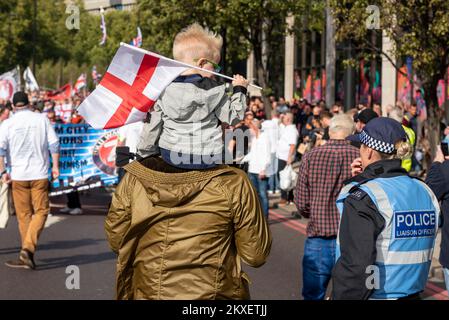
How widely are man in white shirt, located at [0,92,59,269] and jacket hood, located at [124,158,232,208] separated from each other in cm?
618

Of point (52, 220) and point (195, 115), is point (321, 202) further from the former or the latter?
point (52, 220)

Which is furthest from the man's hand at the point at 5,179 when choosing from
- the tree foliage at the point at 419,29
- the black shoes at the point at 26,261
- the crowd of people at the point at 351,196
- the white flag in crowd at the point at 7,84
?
the white flag in crowd at the point at 7,84

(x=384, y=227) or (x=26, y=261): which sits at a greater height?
(x=384, y=227)

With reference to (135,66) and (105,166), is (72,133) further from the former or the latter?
(135,66)

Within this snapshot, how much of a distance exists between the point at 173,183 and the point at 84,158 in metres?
12.4

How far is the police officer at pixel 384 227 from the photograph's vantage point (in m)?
4.24

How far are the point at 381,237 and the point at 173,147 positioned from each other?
1096 mm

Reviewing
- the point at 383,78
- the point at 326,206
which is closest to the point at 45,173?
the point at 326,206

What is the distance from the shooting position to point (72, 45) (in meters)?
82.4

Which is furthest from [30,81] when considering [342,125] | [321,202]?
[321,202]

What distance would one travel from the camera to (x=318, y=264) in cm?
713

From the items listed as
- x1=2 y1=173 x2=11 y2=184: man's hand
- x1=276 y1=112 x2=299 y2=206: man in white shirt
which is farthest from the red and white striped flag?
x1=276 y1=112 x2=299 y2=206: man in white shirt

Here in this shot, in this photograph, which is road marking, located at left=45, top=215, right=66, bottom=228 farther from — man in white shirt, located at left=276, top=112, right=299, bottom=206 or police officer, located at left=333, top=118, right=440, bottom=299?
police officer, located at left=333, top=118, right=440, bottom=299

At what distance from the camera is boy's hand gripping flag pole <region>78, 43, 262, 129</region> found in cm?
404
